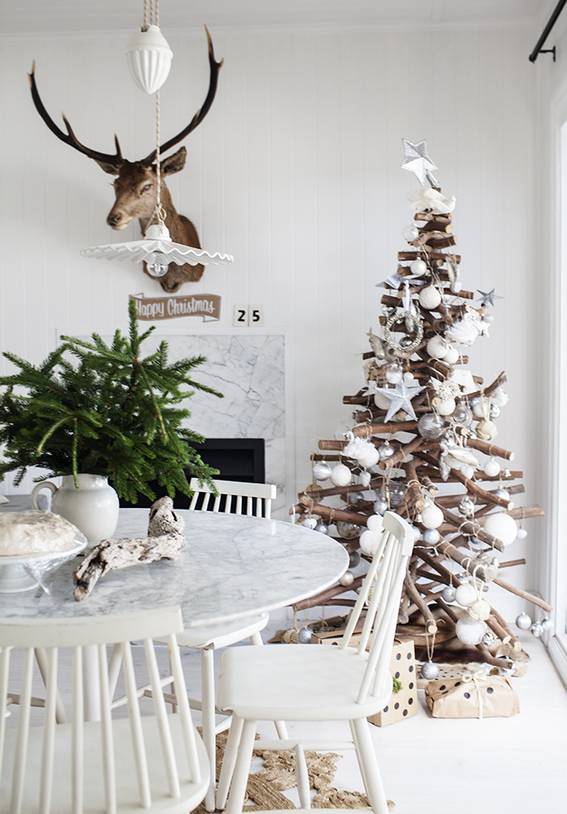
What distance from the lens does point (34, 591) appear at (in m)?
1.74

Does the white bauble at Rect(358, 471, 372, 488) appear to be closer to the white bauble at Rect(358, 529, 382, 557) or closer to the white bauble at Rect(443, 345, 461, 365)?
the white bauble at Rect(358, 529, 382, 557)

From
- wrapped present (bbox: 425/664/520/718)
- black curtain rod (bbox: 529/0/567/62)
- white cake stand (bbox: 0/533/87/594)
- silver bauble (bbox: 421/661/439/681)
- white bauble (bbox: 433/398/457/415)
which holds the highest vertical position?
black curtain rod (bbox: 529/0/567/62)

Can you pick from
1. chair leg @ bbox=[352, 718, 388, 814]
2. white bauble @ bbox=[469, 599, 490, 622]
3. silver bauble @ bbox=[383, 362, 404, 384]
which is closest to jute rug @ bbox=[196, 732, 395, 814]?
chair leg @ bbox=[352, 718, 388, 814]

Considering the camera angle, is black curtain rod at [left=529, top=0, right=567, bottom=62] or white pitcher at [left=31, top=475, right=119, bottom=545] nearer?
white pitcher at [left=31, top=475, right=119, bottom=545]

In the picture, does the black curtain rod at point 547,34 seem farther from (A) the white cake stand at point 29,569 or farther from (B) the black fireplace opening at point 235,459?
(A) the white cake stand at point 29,569

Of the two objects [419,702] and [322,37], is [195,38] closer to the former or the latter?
[322,37]

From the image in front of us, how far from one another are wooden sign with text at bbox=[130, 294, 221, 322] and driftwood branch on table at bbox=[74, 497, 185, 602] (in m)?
1.93

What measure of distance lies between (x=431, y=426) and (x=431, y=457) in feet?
0.70

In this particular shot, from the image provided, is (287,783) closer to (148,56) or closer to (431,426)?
(431,426)

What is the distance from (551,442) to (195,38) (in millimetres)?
2487

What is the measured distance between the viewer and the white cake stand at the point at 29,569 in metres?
1.68

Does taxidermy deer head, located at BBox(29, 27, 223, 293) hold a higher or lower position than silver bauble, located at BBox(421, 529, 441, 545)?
higher

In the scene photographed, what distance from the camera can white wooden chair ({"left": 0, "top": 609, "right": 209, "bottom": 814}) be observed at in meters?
1.33

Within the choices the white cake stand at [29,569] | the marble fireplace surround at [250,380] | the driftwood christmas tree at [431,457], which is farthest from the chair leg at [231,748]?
the marble fireplace surround at [250,380]
